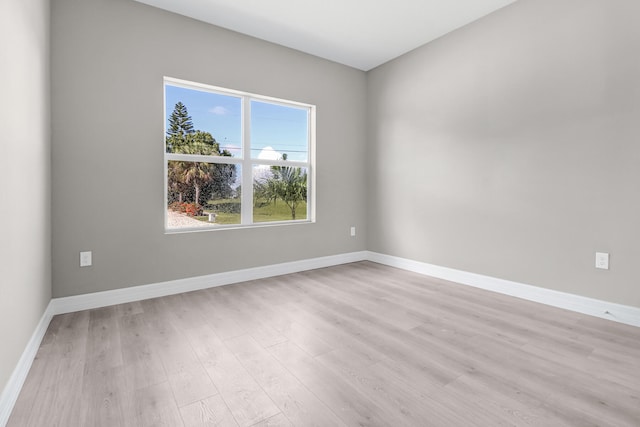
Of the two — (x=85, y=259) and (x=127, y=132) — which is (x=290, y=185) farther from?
(x=85, y=259)

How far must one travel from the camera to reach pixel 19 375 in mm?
1577

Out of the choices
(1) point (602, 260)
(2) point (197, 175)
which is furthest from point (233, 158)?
(1) point (602, 260)

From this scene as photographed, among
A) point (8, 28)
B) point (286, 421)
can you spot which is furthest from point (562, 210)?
point (8, 28)

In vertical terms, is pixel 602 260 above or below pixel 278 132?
below

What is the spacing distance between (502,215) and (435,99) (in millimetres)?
1518

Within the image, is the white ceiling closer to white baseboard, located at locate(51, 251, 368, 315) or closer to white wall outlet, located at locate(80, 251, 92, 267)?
white wall outlet, located at locate(80, 251, 92, 267)

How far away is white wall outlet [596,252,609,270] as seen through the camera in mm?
2447

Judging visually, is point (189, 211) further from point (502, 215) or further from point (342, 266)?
point (502, 215)

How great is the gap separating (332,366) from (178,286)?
1.95 m

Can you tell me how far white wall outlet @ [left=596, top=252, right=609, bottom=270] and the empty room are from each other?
16 millimetres

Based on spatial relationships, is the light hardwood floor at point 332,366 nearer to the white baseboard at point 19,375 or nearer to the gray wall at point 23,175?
the white baseboard at point 19,375

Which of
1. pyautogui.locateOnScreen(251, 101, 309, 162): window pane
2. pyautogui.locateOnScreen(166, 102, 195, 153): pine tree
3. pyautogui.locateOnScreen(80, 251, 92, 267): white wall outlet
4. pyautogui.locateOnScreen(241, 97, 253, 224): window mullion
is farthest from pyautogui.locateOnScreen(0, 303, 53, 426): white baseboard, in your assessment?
pyautogui.locateOnScreen(251, 101, 309, 162): window pane

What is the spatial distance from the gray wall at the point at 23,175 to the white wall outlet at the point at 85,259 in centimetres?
25

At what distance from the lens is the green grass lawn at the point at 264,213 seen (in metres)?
3.39
